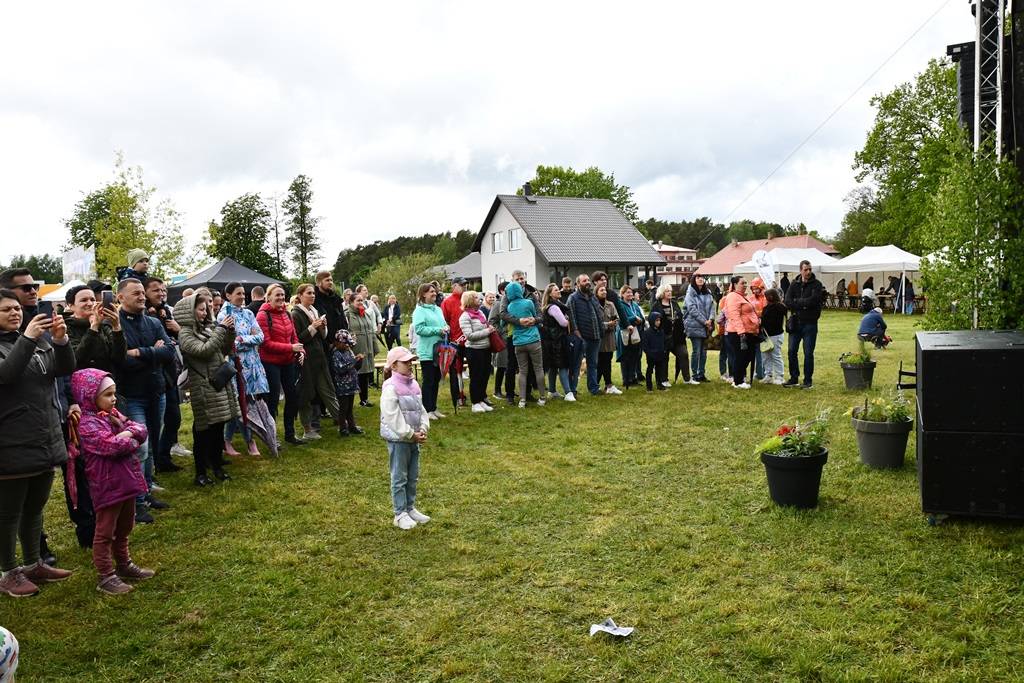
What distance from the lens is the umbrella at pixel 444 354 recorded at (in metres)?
9.12

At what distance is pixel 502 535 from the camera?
5023mm

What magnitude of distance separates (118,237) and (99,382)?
23930 mm

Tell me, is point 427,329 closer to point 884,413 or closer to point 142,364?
point 142,364

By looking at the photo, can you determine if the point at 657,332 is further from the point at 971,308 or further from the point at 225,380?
the point at 225,380

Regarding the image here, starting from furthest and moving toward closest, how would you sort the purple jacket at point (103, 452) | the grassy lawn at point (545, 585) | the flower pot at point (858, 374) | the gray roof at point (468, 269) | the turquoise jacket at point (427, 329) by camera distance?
1. the gray roof at point (468, 269)
2. the flower pot at point (858, 374)
3. the turquoise jacket at point (427, 329)
4. the purple jacket at point (103, 452)
5. the grassy lawn at point (545, 585)

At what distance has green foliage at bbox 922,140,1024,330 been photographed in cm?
573

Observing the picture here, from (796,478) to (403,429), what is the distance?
3.12m

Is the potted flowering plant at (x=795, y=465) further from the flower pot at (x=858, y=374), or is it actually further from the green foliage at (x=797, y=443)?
the flower pot at (x=858, y=374)

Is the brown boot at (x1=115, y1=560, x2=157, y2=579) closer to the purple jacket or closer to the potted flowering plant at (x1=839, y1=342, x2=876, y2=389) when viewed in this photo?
the purple jacket

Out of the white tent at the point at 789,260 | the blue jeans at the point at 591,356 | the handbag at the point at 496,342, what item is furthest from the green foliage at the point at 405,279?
the handbag at the point at 496,342

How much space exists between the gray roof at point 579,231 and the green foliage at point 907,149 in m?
13.0

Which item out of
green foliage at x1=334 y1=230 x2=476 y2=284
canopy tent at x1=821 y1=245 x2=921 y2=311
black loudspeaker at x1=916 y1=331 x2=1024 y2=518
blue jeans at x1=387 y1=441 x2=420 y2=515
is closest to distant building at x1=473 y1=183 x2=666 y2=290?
canopy tent at x1=821 y1=245 x2=921 y2=311

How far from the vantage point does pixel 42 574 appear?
432 centimetres

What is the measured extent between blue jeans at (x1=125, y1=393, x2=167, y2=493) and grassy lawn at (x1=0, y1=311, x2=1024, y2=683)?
378mm
